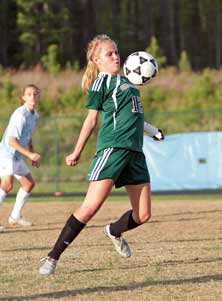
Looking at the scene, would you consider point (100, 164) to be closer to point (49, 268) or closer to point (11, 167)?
point (49, 268)

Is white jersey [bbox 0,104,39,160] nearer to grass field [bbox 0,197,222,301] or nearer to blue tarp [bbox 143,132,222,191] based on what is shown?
grass field [bbox 0,197,222,301]

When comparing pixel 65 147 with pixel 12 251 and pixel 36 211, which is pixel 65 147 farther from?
pixel 12 251

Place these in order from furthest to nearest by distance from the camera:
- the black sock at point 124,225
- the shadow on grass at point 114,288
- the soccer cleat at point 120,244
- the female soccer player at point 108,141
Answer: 1. the soccer cleat at point 120,244
2. the black sock at point 124,225
3. the female soccer player at point 108,141
4. the shadow on grass at point 114,288

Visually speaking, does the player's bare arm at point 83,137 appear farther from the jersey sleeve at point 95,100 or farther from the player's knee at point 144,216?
the player's knee at point 144,216

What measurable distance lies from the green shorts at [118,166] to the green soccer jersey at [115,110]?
7 cm

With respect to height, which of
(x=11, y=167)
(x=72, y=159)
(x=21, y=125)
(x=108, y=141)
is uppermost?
(x=108, y=141)

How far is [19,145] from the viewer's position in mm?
13109

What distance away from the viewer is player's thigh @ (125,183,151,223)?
900 centimetres

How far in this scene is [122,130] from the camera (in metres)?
8.71

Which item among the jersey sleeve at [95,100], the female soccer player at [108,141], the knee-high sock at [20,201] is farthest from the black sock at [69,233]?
the knee-high sock at [20,201]

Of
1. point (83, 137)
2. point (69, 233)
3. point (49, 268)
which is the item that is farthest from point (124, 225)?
point (83, 137)

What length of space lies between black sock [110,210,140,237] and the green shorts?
604mm

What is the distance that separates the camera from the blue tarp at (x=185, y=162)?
81.8 feet

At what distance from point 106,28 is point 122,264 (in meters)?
65.9
